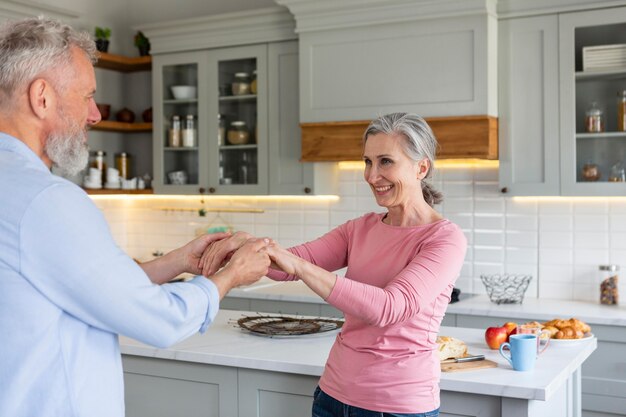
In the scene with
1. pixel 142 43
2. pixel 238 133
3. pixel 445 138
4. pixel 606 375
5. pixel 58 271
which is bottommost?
pixel 606 375

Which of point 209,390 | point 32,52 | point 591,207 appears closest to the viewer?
point 32,52

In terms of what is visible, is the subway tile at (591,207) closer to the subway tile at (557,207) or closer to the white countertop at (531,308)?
the subway tile at (557,207)

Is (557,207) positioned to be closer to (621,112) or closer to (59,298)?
(621,112)

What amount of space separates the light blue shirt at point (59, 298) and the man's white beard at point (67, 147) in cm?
7

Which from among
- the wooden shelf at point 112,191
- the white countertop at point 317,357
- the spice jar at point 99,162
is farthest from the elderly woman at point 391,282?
the spice jar at point 99,162

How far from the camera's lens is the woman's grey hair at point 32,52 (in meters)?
1.60

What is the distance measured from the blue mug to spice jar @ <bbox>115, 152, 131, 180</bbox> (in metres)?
3.71

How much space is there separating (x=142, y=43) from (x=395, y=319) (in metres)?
4.01

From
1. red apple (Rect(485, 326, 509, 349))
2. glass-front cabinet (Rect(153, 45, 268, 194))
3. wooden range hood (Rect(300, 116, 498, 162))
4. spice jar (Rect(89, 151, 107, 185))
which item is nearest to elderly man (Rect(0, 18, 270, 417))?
red apple (Rect(485, 326, 509, 349))

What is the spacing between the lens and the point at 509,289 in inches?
167

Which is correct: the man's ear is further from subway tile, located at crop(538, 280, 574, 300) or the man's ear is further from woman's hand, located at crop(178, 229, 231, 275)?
subway tile, located at crop(538, 280, 574, 300)

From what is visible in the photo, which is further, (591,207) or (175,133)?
(175,133)

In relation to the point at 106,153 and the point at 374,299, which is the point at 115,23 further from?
the point at 374,299

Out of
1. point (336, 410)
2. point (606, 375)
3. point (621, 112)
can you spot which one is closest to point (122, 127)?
point (621, 112)
